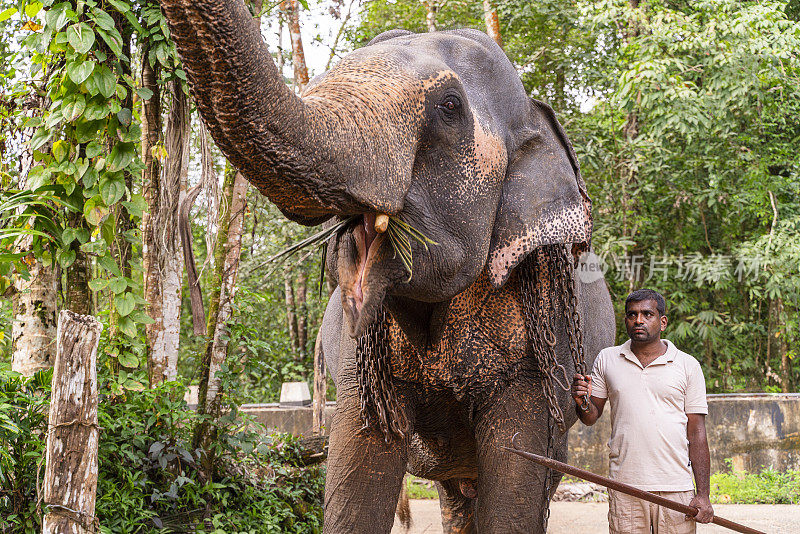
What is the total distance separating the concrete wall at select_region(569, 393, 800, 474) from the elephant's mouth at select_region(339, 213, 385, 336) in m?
6.18

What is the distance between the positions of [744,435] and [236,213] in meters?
5.60

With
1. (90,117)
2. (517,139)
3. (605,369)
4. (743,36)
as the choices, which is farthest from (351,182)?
(743,36)

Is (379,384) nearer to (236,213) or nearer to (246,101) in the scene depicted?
(246,101)

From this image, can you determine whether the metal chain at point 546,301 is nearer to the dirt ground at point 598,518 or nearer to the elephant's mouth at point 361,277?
the elephant's mouth at point 361,277

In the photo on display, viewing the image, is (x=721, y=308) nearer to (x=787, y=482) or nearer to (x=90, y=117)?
(x=787, y=482)

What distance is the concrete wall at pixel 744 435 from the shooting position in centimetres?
770

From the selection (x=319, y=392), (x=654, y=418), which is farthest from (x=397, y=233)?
(x=319, y=392)

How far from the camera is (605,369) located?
2980mm

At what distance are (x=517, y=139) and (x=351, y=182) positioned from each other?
89 cm

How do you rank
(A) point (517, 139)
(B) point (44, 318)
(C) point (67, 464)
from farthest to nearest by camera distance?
(B) point (44, 318) → (C) point (67, 464) → (A) point (517, 139)

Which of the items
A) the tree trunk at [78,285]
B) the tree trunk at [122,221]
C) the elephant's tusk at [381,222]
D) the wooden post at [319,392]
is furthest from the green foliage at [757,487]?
the elephant's tusk at [381,222]

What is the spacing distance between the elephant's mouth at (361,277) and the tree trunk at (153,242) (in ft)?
8.37

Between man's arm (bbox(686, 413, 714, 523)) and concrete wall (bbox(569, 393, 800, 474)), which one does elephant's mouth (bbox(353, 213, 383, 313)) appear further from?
concrete wall (bbox(569, 393, 800, 474))

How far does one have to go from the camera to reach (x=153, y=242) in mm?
4320
